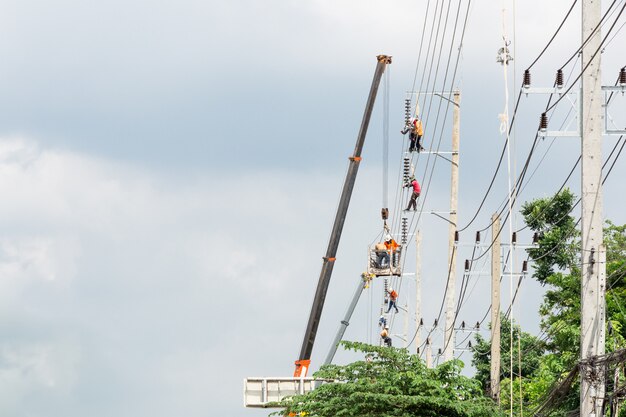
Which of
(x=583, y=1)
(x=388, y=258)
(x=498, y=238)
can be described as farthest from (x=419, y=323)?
(x=583, y=1)

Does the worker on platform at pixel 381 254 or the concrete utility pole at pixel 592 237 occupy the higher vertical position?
the worker on platform at pixel 381 254

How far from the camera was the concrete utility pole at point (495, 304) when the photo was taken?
39.1 m

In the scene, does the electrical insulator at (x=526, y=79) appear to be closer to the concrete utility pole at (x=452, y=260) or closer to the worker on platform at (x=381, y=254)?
the concrete utility pole at (x=452, y=260)

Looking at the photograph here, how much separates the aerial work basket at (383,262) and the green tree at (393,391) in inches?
521

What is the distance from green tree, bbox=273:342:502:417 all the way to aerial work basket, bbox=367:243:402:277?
13227mm

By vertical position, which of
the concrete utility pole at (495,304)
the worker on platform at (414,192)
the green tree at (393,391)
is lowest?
the green tree at (393,391)

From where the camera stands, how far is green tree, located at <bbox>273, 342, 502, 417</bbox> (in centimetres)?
3102

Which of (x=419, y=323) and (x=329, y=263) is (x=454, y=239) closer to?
(x=329, y=263)

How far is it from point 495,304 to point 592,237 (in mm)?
17731

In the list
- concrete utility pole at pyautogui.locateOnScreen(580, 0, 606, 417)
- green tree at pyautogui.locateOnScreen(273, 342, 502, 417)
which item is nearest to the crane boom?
green tree at pyautogui.locateOnScreen(273, 342, 502, 417)

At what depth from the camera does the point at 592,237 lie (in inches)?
892

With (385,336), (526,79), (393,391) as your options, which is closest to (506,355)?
(385,336)

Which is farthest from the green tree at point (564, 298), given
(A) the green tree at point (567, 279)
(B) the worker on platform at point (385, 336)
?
(B) the worker on platform at point (385, 336)

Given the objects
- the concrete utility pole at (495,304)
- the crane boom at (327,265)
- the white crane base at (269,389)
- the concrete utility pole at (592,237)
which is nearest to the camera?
the concrete utility pole at (592,237)
